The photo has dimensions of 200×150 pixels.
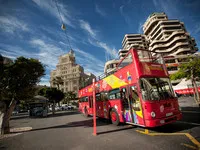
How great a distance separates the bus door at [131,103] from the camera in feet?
19.9

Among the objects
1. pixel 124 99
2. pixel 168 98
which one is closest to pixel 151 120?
pixel 168 98

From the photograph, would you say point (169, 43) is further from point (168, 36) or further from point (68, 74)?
point (68, 74)

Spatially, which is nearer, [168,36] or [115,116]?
[115,116]

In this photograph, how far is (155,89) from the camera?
5770mm

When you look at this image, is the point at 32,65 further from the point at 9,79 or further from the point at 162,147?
the point at 162,147

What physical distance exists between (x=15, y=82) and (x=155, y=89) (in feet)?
33.6

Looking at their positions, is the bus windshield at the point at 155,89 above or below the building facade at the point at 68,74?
below

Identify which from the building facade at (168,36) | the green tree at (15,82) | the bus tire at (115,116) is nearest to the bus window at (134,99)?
the bus tire at (115,116)

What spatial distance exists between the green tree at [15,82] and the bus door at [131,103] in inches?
322

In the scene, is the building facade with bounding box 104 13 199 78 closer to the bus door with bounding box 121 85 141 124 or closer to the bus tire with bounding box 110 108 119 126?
the bus tire with bounding box 110 108 119 126

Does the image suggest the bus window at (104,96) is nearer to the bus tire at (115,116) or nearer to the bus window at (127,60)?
the bus tire at (115,116)

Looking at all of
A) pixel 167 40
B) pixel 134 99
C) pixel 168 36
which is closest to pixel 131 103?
pixel 134 99

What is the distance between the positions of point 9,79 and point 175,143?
37.0ft

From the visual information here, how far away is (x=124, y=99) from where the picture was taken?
7.09 metres
